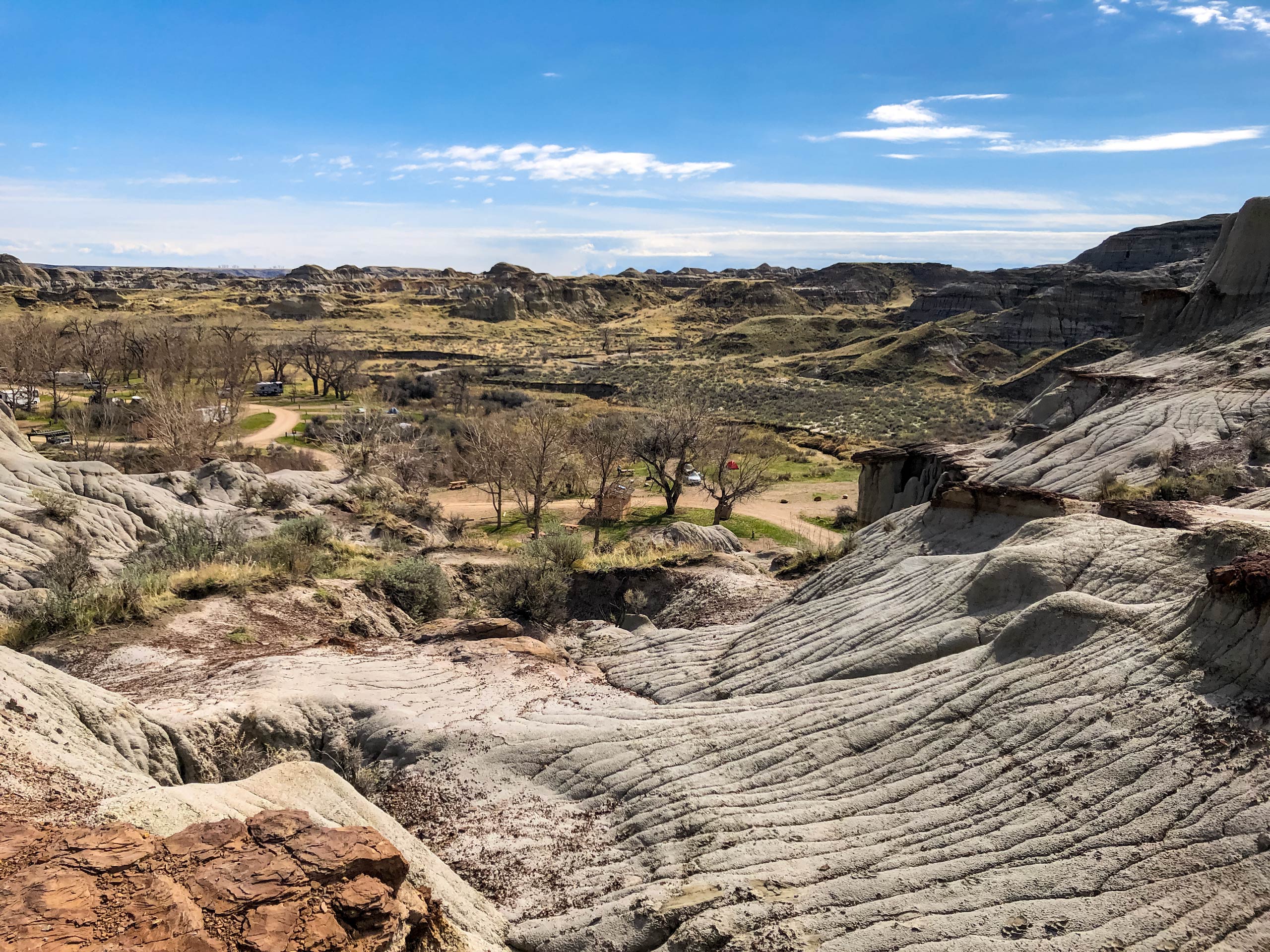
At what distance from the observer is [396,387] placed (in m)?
53.5

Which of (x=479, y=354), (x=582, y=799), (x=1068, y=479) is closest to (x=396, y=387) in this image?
(x=479, y=354)

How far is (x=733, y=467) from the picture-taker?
31.3 m

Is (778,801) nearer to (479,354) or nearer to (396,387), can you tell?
(396,387)

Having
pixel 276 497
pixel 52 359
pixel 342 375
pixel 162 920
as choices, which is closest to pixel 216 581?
pixel 162 920

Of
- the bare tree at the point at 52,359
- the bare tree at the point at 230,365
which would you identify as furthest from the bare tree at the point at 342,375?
the bare tree at the point at 52,359

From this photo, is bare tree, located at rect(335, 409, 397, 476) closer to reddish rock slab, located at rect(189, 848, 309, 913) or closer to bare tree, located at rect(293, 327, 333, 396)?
bare tree, located at rect(293, 327, 333, 396)

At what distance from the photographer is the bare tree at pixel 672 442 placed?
1201 inches

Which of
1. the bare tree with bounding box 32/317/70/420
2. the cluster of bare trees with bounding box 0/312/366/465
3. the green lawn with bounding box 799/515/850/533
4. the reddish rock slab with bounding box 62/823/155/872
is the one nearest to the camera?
the reddish rock slab with bounding box 62/823/155/872

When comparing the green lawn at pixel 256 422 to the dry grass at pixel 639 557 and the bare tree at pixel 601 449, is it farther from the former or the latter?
the dry grass at pixel 639 557

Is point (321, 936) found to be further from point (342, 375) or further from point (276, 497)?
point (342, 375)

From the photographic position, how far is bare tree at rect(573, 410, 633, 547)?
87.8 ft

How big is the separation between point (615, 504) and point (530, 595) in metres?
13.7

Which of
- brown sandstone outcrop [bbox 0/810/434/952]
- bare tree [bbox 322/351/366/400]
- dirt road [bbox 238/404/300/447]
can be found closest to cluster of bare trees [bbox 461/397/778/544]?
dirt road [bbox 238/404/300/447]

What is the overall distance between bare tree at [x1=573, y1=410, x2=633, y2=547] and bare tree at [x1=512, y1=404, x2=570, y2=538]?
1.24 meters
